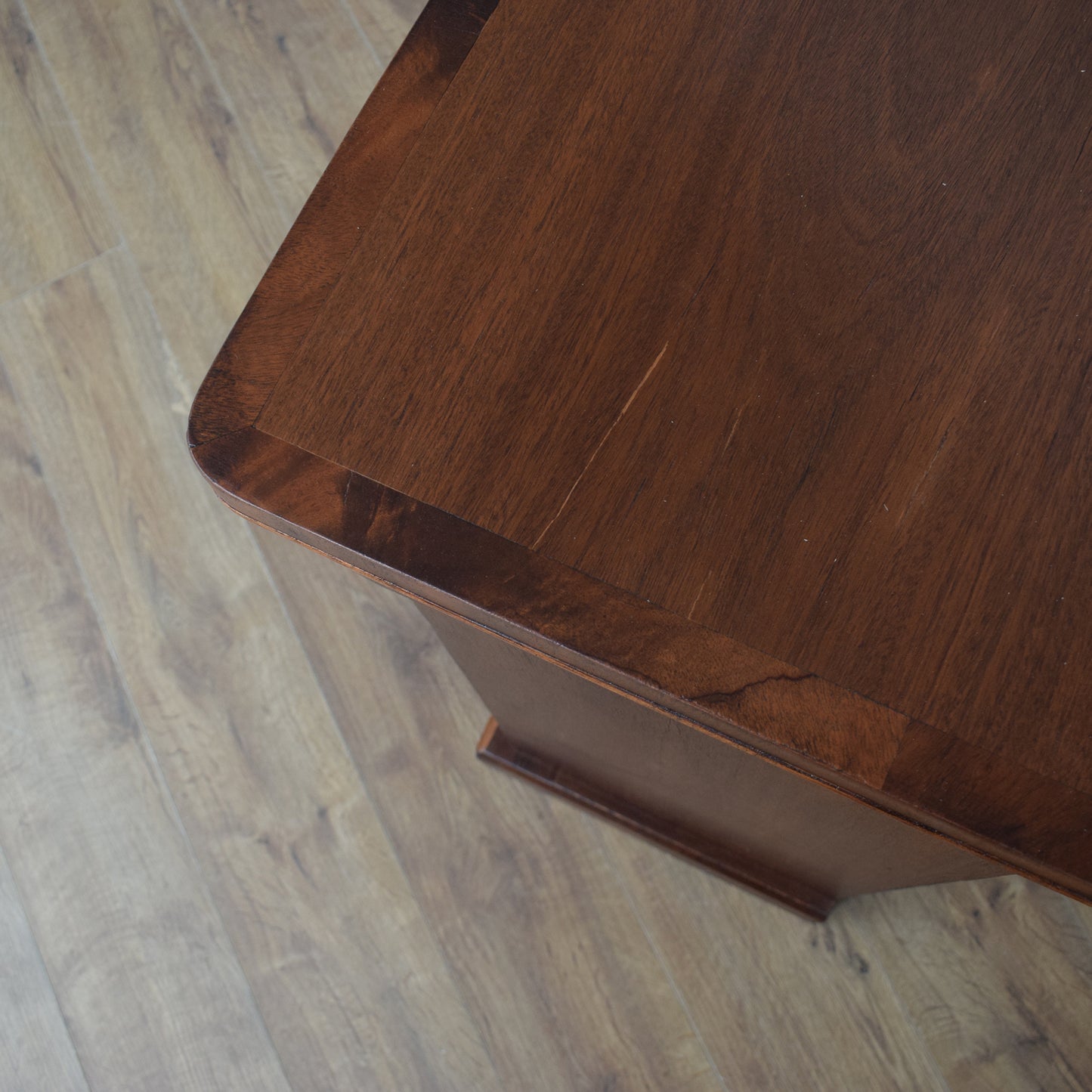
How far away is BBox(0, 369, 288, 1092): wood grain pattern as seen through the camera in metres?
0.90

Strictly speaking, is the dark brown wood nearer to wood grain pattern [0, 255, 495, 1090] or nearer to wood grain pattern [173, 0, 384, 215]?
wood grain pattern [0, 255, 495, 1090]

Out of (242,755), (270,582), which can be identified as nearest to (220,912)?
(242,755)

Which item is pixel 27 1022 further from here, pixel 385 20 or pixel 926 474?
pixel 385 20

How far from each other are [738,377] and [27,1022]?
929 mm

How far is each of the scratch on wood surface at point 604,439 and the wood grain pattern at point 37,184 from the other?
95 cm

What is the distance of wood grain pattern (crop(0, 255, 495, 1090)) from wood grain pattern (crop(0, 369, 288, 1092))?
0.08 ft

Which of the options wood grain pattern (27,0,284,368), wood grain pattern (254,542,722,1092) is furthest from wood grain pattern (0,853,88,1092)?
wood grain pattern (27,0,284,368)

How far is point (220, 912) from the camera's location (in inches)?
36.4

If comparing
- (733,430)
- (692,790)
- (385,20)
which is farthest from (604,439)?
(385,20)

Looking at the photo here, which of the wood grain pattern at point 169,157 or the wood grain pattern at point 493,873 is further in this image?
the wood grain pattern at point 169,157

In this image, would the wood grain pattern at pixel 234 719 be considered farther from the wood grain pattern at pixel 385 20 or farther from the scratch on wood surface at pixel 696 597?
the scratch on wood surface at pixel 696 597

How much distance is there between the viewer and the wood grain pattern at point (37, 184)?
3.68 feet

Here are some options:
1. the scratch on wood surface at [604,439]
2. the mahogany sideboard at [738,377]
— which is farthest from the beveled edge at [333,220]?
the scratch on wood surface at [604,439]

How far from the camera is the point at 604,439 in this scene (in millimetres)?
390
